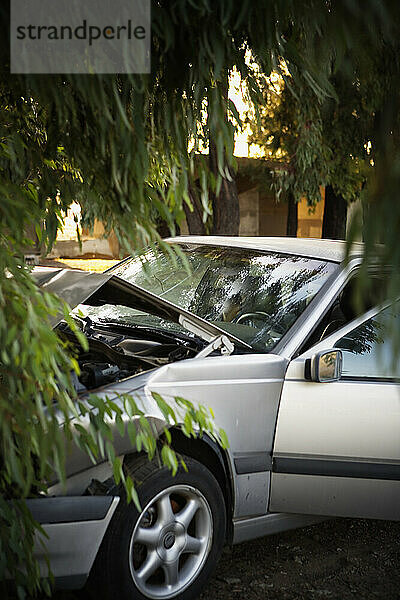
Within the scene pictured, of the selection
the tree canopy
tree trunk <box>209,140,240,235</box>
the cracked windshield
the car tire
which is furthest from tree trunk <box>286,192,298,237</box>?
the tree canopy

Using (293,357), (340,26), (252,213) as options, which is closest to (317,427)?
(293,357)

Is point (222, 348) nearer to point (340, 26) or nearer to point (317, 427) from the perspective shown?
point (317, 427)

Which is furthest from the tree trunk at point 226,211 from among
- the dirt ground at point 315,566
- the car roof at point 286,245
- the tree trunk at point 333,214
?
the dirt ground at point 315,566

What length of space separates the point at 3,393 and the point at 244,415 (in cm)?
145

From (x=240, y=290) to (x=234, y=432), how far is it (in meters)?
1.11

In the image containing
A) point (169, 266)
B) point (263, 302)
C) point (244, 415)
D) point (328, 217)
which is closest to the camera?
point (244, 415)

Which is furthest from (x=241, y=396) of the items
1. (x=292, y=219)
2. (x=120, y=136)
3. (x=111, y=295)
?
(x=292, y=219)

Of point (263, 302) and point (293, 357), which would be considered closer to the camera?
point (293, 357)

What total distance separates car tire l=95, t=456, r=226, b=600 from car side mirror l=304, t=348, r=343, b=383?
25.9 inches

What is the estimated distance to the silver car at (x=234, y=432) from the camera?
336cm

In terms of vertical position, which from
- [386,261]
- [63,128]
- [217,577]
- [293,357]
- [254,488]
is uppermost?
[63,128]

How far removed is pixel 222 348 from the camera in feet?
12.8

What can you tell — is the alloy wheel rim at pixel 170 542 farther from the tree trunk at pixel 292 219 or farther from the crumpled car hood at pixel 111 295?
the tree trunk at pixel 292 219

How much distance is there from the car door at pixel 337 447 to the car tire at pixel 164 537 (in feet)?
1.25
